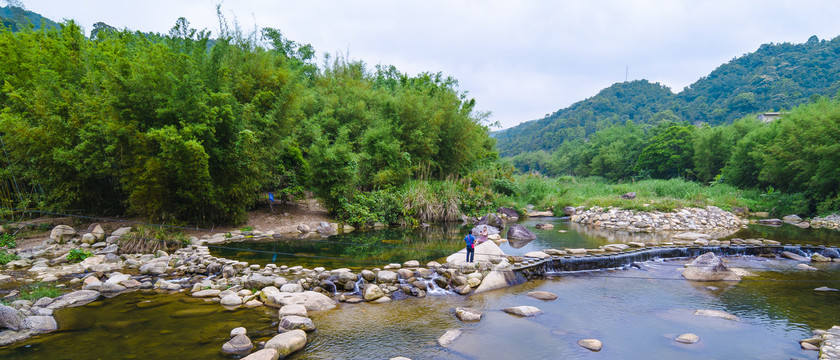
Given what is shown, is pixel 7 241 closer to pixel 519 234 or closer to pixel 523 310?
pixel 523 310

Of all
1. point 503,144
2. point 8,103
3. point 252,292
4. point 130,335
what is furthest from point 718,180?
point 503,144

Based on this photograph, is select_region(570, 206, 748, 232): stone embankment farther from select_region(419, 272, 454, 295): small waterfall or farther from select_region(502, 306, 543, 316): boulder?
select_region(419, 272, 454, 295): small waterfall

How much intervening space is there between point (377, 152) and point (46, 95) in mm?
9035

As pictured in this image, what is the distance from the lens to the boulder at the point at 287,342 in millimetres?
4168

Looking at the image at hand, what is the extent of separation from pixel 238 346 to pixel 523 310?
13.0ft

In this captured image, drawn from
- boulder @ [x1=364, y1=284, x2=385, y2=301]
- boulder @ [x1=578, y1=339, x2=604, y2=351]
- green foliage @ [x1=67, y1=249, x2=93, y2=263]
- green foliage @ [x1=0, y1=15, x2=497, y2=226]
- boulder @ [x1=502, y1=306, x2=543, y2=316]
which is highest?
green foliage @ [x1=0, y1=15, x2=497, y2=226]

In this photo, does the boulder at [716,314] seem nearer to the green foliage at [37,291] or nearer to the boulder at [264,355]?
the boulder at [264,355]

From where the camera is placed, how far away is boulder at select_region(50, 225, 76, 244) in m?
8.40

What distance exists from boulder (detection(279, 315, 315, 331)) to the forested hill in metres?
50.4

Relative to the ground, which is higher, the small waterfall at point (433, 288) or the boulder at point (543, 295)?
the small waterfall at point (433, 288)

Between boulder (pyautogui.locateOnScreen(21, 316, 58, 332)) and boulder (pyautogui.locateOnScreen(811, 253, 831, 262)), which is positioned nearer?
boulder (pyautogui.locateOnScreen(21, 316, 58, 332))

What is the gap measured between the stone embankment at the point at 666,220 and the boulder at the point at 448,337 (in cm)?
1202

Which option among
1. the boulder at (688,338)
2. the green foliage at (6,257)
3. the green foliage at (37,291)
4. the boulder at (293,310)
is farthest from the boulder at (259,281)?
the boulder at (688,338)

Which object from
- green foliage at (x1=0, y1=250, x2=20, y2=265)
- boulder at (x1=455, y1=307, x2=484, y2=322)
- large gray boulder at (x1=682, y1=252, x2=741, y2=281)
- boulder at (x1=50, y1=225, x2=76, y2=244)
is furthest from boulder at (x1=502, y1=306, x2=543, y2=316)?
boulder at (x1=50, y1=225, x2=76, y2=244)
